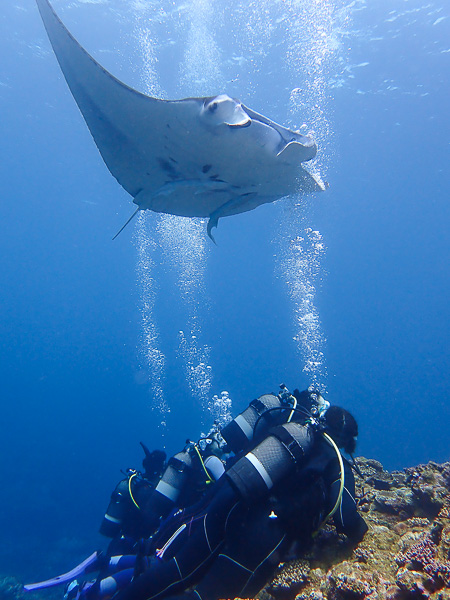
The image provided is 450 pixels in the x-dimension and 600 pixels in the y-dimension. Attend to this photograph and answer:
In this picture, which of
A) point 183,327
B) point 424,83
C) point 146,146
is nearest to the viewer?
point 146,146

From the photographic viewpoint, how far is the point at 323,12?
59.9 feet

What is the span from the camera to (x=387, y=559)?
3.33 metres

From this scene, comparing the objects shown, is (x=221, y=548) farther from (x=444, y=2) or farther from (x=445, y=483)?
(x=444, y=2)

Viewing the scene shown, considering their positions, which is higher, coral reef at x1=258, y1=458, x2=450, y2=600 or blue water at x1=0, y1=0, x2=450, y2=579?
blue water at x1=0, y1=0, x2=450, y2=579

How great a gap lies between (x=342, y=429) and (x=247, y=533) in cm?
154

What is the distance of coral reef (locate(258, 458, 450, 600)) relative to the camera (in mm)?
2770

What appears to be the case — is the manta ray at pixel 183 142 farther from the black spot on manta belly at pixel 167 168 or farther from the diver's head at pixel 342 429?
the diver's head at pixel 342 429

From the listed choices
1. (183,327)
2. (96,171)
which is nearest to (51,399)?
(183,327)

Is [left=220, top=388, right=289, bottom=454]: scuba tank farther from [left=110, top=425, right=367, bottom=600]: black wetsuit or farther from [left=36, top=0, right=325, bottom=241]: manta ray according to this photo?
[left=36, top=0, right=325, bottom=241]: manta ray

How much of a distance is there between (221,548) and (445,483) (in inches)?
140

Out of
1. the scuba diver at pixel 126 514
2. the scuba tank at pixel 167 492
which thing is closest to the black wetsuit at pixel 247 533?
the scuba tank at pixel 167 492

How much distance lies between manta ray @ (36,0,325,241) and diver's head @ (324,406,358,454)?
2949mm

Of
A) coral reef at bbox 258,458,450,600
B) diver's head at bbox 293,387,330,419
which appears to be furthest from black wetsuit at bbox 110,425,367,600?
diver's head at bbox 293,387,330,419

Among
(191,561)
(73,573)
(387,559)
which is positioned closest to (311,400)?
(387,559)
